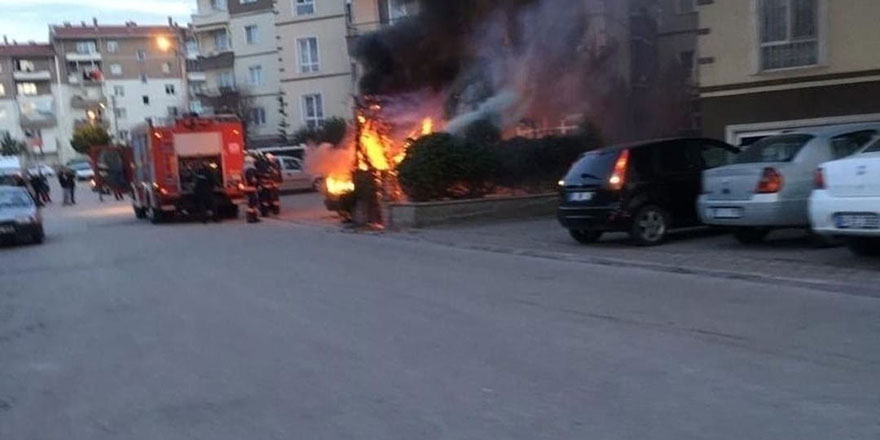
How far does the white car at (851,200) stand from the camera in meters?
10.3

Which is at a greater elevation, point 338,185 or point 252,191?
point 338,185

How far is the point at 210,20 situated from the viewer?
63.2 metres

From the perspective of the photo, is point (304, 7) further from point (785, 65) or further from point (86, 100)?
point (86, 100)

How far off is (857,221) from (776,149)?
2.56 meters

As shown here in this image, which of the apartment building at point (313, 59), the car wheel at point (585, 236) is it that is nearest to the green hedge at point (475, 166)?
the car wheel at point (585, 236)

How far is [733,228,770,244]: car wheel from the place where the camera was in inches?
528

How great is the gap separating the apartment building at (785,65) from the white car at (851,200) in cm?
704

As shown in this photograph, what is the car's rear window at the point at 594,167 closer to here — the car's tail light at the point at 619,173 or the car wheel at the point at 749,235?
the car's tail light at the point at 619,173

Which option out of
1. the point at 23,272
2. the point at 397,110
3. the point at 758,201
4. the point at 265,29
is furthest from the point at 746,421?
the point at 265,29

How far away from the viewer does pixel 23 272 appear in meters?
16.5

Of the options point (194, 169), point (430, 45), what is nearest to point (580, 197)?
point (430, 45)

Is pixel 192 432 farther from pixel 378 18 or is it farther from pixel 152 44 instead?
pixel 152 44

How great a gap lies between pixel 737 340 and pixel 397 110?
18.1 m

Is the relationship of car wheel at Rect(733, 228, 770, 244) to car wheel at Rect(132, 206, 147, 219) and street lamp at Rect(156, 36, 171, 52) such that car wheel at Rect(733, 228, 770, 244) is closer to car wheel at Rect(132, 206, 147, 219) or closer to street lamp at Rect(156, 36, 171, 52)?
car wheel at Rect(132, 206, 147, 219)
